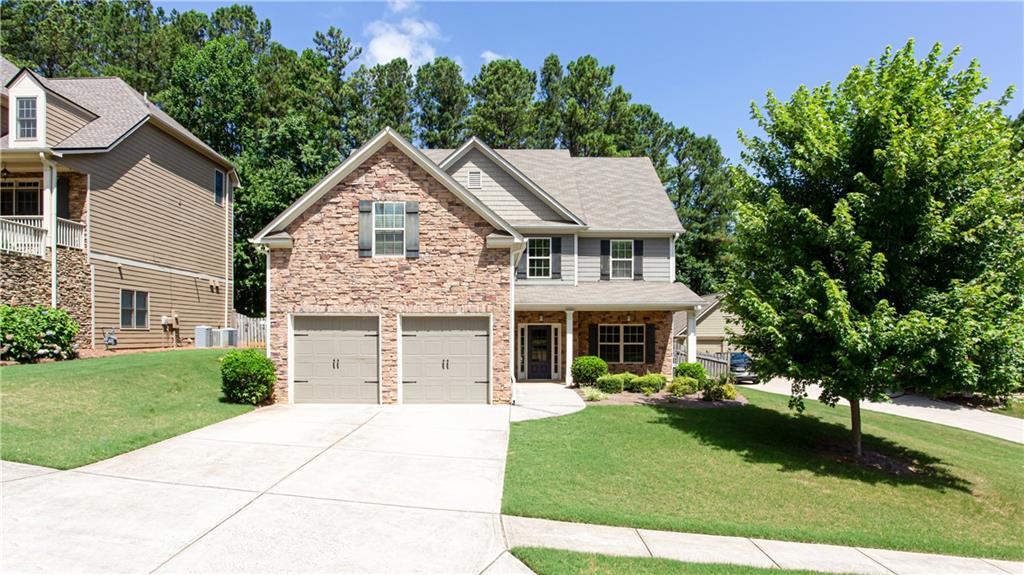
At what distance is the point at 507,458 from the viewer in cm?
922

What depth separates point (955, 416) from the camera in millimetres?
19000

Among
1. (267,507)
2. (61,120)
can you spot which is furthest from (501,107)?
(267,507)

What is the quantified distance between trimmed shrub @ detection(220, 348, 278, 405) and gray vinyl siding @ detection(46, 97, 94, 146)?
428 inches

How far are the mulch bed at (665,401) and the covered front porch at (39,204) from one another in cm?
1674

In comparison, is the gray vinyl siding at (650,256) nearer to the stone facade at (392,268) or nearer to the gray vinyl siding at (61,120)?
the stone facade at (392,268)

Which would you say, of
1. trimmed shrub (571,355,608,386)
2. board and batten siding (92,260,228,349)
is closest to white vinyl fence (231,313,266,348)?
board and batten siding (92,260,228,349)

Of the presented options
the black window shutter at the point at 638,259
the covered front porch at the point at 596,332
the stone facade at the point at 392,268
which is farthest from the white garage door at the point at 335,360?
the black window shutter at the point at 638,259

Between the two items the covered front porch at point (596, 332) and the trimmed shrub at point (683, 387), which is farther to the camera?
the covered front porch at point (596, 332)

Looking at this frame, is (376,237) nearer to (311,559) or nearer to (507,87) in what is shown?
(311,559)

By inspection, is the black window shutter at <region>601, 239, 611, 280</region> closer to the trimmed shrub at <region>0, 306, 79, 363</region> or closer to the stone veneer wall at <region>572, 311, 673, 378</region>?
the stone veneer wall at <region>572, 311, 673, 378</region>

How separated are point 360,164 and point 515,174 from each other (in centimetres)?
759

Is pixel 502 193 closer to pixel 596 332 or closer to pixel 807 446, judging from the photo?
pixel 596 332

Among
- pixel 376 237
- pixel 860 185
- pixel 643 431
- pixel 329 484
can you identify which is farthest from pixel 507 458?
pixel 860 185

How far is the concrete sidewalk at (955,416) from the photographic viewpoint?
16750 mm
